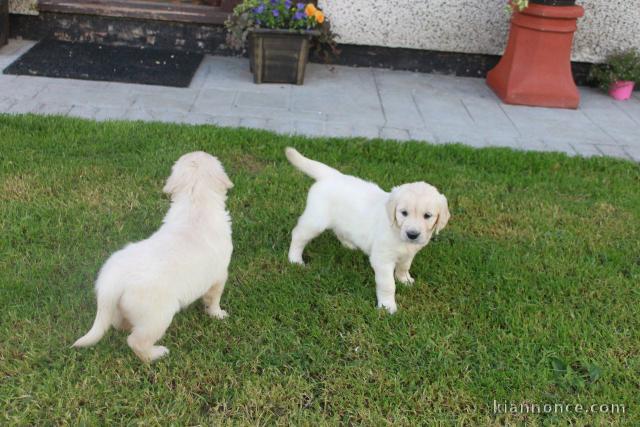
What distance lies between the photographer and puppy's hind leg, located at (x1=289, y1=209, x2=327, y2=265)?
12.0ft

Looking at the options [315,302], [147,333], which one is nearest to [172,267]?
[147,333]

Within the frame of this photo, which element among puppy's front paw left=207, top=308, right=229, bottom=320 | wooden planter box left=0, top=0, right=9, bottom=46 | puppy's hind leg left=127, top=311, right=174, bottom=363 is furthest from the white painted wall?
puppy's hind leg left=127, top=311, right=174, bottom=363

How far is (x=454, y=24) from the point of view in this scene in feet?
25.6

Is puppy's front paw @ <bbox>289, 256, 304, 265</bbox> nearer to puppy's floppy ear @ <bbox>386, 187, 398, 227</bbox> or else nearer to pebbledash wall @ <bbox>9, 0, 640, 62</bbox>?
puppy's floppy ear @ <bbox>386, 187, 398, 227</bbox>

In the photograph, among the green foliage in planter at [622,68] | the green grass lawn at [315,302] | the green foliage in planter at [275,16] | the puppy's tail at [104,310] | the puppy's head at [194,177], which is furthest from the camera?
the green foliage in planter at [622,68]

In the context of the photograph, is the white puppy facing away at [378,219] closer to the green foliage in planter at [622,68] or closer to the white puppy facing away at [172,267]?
the white puppy facing away at [172,267]

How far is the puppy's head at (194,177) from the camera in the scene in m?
2.95

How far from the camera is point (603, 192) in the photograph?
16.7 feet

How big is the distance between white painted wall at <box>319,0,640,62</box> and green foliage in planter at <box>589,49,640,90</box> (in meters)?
0.22

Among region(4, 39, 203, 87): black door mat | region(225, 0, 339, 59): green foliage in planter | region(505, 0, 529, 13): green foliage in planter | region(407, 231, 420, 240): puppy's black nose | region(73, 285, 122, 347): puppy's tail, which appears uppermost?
region(505, 0, 529, 13): green foliage in planter

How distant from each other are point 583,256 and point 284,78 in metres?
4.16

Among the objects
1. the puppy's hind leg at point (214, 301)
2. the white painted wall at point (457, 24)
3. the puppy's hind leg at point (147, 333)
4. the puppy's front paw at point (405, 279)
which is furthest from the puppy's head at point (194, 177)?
the white painted wall at point (457, 24)

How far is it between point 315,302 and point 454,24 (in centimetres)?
546

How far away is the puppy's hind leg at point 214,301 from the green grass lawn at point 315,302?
65 millimetres
